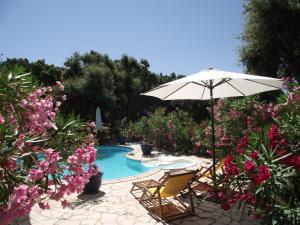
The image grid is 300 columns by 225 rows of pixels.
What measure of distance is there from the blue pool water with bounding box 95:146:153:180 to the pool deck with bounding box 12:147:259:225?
3485mm

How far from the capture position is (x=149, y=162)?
38.7ft

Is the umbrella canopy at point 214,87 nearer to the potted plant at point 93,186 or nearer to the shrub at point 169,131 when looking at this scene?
the potted plant at point 93,186

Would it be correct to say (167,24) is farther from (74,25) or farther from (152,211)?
→ (152,211)

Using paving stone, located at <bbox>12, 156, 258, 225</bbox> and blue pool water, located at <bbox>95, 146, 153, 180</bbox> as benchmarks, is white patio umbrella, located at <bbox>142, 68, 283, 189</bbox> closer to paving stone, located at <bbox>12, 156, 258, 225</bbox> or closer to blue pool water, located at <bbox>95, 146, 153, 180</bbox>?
paving stone, located at <bbox>12, 156, 258, 225</bbox>

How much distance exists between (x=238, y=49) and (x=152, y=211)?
1090cm

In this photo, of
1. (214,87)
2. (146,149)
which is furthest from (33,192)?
(146,149)

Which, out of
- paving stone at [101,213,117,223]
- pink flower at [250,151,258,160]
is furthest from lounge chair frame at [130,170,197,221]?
pink flower at [250,151,258,160]

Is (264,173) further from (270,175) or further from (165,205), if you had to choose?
(165,205)

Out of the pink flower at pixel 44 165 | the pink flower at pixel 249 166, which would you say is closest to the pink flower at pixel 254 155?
the pink flower at pixel 249 166

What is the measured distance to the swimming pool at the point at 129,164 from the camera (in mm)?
10852

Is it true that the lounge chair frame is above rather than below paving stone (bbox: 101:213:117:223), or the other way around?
above

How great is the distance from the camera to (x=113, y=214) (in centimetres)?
570

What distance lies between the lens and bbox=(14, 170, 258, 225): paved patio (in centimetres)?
527

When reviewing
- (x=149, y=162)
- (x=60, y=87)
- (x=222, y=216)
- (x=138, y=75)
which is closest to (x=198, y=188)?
(x=222, y=216)
